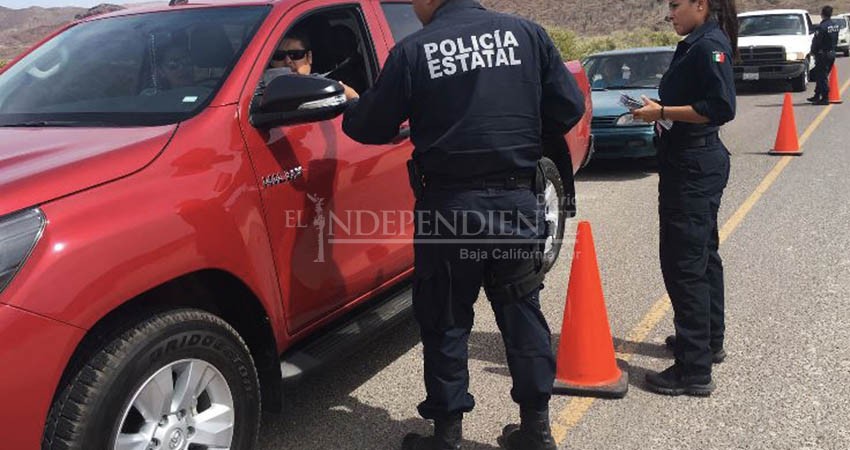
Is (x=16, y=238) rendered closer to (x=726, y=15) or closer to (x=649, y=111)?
(x=649, y=111)

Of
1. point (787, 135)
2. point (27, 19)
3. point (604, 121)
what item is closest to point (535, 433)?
point (604, 121)

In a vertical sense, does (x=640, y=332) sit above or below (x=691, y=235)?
below

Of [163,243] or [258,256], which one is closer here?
[163,243]

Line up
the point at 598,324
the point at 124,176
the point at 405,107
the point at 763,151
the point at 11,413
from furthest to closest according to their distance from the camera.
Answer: the point at 763,151
the point at 598,324
the point at 405,107
the point at 124,176
the point at 11,413

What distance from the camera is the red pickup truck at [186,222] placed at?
2.10 meters

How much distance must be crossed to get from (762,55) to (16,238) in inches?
702

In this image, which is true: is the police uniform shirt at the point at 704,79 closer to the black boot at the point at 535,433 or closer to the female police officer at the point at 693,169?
the female police officer at the point at 693,169

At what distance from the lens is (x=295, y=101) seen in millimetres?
2809

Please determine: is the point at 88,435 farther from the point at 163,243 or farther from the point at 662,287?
the point at 662,287

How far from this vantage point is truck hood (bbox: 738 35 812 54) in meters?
16.8

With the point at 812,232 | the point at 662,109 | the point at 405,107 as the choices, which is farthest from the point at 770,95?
the point at 405,107

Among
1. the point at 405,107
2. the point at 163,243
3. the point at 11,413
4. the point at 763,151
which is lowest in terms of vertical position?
the point at 763,151

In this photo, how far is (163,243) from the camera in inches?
93.4

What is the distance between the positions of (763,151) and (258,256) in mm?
9021
